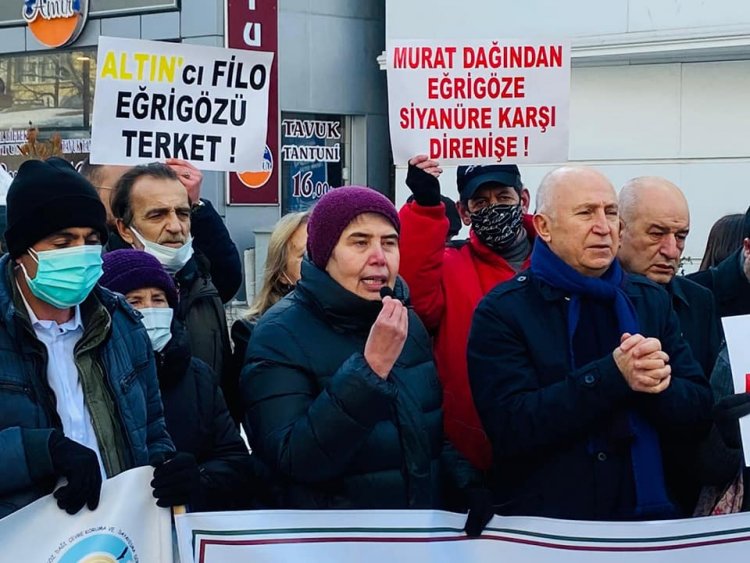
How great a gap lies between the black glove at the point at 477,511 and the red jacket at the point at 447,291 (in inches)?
32.5

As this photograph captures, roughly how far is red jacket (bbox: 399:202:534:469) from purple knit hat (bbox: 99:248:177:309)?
2.80 ft

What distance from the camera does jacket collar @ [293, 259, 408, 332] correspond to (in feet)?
10.6

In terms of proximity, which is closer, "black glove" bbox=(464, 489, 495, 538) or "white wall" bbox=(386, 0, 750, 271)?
"black glove" bbox=(464, 489, 495, 538)

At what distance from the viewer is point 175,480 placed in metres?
2.97

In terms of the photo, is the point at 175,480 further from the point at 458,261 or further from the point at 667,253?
the point at 667,253

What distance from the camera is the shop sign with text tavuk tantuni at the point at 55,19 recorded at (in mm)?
16031

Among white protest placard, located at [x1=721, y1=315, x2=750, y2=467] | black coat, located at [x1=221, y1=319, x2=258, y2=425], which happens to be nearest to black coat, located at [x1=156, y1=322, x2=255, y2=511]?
black coat, located at [x1=221, y1=319, x2=258, y2=425]

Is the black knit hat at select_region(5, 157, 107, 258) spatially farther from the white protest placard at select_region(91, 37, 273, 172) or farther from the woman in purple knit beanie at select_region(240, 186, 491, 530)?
the white protest placard at select_region(91, 37, 273, 172)

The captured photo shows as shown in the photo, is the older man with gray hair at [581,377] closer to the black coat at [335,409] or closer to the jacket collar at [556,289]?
the jacket collar at [556,289]

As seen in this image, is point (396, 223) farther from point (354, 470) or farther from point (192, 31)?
point (192, 31)

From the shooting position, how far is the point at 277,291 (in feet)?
15.1

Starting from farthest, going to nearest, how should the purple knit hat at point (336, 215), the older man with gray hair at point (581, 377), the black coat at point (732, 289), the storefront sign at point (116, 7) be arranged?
1. the storefront sign at point (116, 7)
2. the black coat at point (732, 289)
3. the purple knit hat at point (336, 215)
4. the older man with gray hair at point (581, 377)

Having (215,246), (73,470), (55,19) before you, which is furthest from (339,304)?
(55,19)

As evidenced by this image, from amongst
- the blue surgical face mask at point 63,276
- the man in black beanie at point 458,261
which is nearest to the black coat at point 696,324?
the man in black beanie at point 458,261
